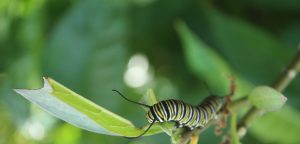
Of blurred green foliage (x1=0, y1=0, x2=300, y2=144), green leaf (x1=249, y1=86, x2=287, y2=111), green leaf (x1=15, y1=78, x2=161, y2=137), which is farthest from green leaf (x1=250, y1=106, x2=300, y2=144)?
green leaf (x1=15, y1=78, x2=161, y2=137)

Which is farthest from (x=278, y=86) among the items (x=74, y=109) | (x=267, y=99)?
(x=74, y=109)

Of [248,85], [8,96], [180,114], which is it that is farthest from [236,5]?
[180,114]

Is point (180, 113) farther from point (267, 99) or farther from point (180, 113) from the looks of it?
point (267, 99)

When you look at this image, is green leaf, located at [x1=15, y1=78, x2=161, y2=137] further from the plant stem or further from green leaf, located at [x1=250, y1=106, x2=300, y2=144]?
green leaf, located at [x1=250, y1=106, x2=300, y2=144]

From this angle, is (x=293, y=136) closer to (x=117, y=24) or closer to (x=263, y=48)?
(x=263, y=48)

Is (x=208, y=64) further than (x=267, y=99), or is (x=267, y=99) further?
(x=208, y=64)
